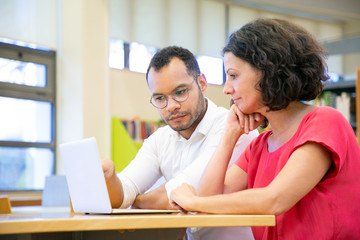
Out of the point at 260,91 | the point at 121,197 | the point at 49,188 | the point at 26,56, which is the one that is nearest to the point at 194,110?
the point at 121,197

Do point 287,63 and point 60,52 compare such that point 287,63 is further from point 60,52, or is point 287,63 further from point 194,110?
point 60,52

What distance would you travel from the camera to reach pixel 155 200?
1950mm

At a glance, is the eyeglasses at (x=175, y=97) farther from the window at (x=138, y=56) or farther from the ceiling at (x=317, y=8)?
the ceiling at (x=317, y=8)

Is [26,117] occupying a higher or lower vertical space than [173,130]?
higher

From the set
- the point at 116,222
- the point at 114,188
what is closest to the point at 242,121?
the point at 114,188

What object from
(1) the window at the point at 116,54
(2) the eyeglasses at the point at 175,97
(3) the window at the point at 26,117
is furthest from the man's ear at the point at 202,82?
(1) the window at the point at 116,54

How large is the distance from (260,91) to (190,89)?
71cm

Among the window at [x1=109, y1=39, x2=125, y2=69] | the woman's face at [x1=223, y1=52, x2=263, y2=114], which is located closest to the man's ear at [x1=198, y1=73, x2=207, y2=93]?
the woman's face at [x1=223, y1=52, x2=263, y2=114]

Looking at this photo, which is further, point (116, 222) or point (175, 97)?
point (175, 97)

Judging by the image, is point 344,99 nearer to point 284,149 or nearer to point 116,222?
point 284,149

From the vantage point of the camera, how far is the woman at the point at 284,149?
1.30 meters

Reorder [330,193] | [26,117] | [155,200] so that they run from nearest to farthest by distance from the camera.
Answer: [330,193] < [155,200] < [26,117]

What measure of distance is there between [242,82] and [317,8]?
7.36 meters

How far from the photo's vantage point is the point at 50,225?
107cm
